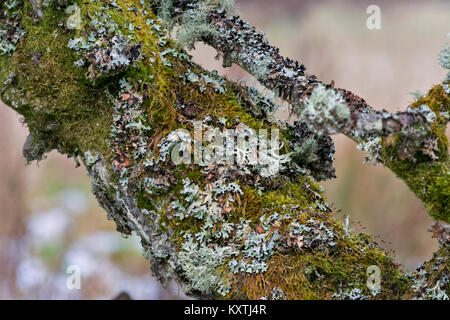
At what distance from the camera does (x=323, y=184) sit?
384 centimetres

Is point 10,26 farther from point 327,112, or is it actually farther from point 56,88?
point 327,112

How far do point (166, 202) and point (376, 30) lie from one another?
386cm

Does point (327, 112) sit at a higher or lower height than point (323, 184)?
lower

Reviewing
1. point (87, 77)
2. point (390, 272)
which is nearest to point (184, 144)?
point (87, 77)

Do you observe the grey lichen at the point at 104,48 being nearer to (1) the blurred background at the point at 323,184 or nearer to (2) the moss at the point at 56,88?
(2) the moss at the point at 56,88

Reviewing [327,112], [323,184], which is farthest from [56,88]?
[323,184]

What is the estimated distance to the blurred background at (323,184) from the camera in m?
3.80

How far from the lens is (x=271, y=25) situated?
194 inches

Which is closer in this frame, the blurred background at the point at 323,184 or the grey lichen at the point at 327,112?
the grey lichen at the point at 327,112

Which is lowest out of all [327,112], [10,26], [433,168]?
[433,168]

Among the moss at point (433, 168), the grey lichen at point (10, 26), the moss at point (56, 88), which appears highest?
the grey lichen at point (10, 26)

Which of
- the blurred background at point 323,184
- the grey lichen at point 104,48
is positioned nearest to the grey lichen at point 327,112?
the grey lichen at point 104,48

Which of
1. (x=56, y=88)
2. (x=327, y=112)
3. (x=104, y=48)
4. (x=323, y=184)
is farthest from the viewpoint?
(x=323, y=184)

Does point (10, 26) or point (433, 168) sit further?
point (10, 26)
